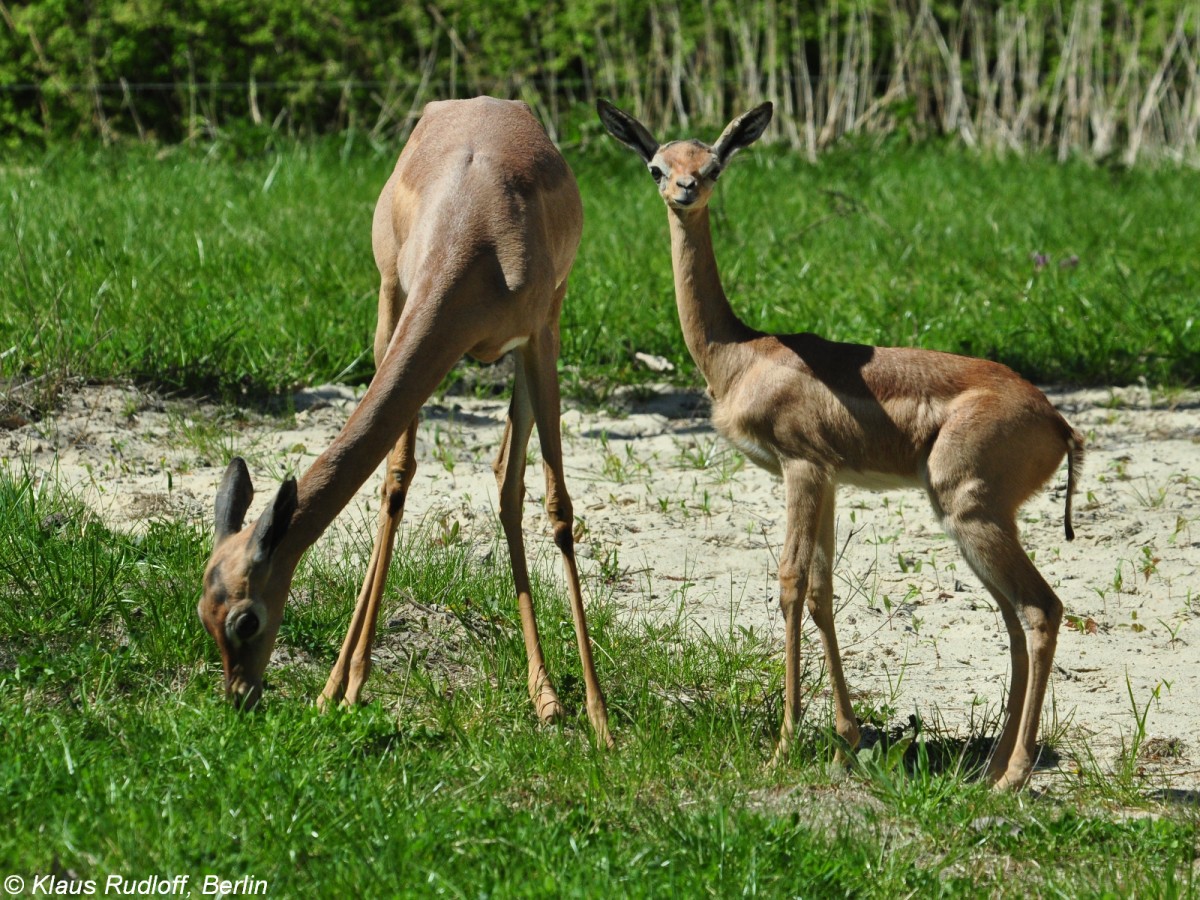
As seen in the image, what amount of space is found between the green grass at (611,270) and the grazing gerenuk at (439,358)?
2.09m

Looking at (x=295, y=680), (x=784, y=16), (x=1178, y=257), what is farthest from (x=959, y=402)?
(x=784, y=16)

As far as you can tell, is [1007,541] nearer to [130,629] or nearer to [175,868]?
[175,868]

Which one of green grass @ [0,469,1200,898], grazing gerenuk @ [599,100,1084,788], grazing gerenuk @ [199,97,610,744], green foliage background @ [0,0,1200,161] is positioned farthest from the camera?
green foliage background @ [0,0,1200,161]

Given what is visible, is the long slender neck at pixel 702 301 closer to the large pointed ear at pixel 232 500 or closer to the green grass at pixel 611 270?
the large pointed ear at pixel 232 500

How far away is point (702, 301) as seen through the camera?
15.7 ft

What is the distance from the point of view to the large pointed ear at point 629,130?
478cm

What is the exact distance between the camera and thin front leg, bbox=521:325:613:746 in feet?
14.7

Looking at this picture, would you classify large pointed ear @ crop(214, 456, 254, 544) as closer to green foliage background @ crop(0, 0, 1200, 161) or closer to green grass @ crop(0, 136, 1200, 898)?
green grass @ crop(0, 136, 1200, 898)

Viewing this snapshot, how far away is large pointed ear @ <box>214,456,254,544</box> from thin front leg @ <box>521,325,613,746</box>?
101 centimetres

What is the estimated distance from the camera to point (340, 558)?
5.41 meters

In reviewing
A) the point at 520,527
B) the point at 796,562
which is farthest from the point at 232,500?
the point at 796,562

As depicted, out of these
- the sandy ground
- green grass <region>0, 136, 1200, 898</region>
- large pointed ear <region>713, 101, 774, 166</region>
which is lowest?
the sandy ground

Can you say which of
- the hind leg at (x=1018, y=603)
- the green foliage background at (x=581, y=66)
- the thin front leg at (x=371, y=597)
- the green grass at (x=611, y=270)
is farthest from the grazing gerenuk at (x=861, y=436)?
the green foliage background at (x=581, y=66)

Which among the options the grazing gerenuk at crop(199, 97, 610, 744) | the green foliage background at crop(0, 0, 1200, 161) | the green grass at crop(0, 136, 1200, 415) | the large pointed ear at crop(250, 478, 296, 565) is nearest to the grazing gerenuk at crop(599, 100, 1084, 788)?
the grazing gerenuk at crop(199, 97, 610, 744)
